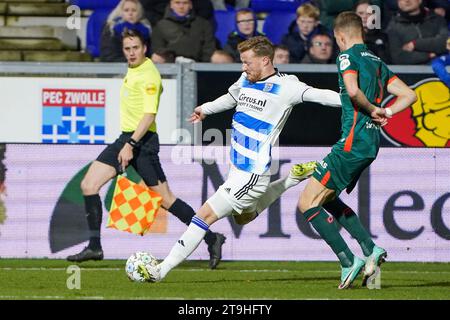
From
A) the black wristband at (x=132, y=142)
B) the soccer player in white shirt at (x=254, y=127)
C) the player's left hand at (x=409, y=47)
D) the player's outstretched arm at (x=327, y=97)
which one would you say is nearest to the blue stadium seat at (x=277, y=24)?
the player's left hand at (x=409, y=47)

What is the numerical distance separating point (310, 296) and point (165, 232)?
432 centimetres

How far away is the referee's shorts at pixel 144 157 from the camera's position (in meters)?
13.4

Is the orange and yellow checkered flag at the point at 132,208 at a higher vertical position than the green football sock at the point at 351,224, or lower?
lower

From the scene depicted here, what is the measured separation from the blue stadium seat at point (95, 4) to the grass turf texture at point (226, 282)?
19.8 feet

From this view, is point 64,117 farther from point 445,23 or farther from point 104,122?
point 445,23

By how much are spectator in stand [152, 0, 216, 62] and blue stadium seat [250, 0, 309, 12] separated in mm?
1568

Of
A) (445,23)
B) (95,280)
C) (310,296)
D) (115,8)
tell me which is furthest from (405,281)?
(115,8)

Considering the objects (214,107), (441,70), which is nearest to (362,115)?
(214,107)

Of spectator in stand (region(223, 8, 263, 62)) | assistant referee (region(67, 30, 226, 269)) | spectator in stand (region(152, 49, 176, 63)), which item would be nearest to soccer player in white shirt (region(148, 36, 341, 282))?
assistant referee (region(67, 30, 226, 269))

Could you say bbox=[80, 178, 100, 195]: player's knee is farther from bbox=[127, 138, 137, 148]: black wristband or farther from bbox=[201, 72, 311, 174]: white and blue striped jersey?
bbox=[201, 72, 311, 174]: white and blue striped jersey

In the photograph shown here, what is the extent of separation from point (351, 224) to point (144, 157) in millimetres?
2948

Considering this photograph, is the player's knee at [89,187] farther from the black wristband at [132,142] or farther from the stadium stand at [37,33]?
the stadium stand at [37,33]

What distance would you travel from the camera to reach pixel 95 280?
11531 mm

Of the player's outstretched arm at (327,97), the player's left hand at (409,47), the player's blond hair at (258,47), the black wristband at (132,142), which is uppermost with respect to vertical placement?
the player's blond hair at (258,47)
